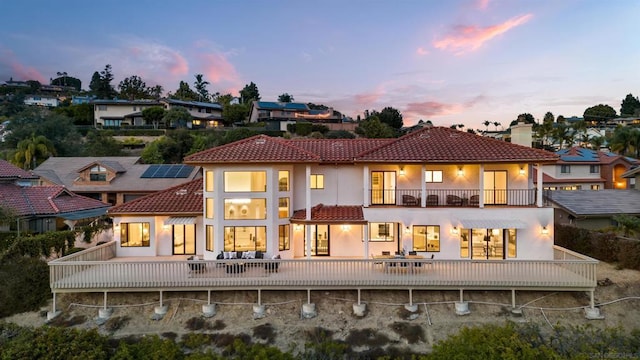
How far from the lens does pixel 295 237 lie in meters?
17.1

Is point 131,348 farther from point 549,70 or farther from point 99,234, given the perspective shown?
point 549,70

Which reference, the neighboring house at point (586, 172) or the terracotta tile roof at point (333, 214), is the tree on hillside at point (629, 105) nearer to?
the neighboring house at point (586, 172)

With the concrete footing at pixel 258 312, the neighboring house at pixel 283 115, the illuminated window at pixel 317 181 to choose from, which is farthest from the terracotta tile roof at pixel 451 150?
the neighboring house at pixel 283 115

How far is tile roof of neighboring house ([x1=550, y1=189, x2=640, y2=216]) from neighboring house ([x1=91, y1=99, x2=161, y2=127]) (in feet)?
228

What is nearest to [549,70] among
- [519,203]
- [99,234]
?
[519,203]

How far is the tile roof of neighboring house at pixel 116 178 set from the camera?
3105cm

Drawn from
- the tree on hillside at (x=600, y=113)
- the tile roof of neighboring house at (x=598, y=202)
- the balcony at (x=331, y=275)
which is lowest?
the balcony at (x=331, y=275)

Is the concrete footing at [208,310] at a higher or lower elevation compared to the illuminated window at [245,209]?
lower

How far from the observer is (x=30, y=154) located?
38750mm

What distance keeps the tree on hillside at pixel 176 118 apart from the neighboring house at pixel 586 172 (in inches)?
2385

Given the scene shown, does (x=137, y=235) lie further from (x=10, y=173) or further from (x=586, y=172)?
(x=586, y=172)

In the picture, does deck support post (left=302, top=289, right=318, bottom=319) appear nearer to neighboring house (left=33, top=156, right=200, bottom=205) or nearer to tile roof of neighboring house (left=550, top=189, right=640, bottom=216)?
tile roof of neighboring house (left=550, top=189, right=640, bottom=216)

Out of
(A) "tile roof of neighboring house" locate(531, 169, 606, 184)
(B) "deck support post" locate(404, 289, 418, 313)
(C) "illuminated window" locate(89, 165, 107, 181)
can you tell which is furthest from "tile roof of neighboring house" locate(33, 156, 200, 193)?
(A) "tile roof of neighboring house" locate(531, 169, 606, 184)

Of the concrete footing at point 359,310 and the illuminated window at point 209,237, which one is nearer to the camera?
the concrete footing at point 359,310
